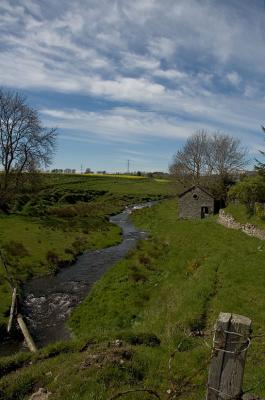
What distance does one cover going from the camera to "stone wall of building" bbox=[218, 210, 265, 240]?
3014 cm

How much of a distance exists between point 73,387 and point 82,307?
36.9 ft

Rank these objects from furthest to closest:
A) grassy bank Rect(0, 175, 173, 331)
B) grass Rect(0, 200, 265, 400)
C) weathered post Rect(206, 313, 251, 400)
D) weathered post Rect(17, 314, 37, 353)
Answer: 1. grassy bank Rect(0, 175, 173, 331)
2. weathered post Rect(17, 314, 37, 353)
3. grass Rect(0, 200, 265, 400)
4. weathered post Rect(206, 313, 251, 400)

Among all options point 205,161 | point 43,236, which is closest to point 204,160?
point 205,161

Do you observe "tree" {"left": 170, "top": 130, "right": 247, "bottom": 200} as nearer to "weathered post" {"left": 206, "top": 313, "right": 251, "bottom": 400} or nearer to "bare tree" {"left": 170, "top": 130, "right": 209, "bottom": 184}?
"bare tree" {"left": 170, "top": 130, "right": 209, "bottom": 184}

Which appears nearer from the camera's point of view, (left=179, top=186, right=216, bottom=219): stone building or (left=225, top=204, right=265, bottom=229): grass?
(left=225, top=204, right=265, bottom=229): grass

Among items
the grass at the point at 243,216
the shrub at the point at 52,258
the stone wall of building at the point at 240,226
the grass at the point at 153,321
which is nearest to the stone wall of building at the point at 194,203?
the stone wall of building at the point at 240,226

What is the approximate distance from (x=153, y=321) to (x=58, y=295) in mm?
8134

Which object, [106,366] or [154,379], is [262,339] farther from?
[106,366]

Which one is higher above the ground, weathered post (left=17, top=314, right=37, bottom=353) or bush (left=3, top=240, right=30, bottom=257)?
bush (left=3, top=240, right=30, bottom=257)

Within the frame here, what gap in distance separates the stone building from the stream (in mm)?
20520

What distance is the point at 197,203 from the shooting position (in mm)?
52531

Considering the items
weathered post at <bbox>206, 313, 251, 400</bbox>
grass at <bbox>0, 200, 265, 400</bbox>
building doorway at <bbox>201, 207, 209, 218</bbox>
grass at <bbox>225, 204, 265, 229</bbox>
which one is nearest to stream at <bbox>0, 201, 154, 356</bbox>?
grass at <bbox>0, 200, 265, 400</bbox>

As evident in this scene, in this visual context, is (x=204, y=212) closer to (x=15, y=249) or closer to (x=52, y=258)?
(x=52, y=258)

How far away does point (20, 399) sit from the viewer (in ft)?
30.5
